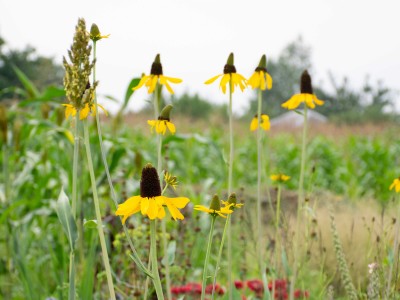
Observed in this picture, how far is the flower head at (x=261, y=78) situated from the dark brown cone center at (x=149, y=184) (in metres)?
0.85

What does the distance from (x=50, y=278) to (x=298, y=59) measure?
55805 mm

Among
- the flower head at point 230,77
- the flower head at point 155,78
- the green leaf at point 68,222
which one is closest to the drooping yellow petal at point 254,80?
the flower head at point 230,77

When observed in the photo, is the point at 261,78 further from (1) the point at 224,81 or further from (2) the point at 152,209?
(2) the point at 152,209

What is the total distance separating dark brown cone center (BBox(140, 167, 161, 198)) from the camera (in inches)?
54.7

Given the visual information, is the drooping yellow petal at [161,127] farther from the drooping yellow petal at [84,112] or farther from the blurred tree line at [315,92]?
the blurred tree line at [315,92]

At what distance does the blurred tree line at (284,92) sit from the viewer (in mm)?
27047

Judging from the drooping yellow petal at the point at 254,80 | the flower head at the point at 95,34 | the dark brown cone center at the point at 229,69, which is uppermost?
the flower head at the point at 95,34

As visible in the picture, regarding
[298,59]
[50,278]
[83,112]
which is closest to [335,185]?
[50,278]

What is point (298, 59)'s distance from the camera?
57969 mm

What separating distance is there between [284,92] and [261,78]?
5173 centimetres

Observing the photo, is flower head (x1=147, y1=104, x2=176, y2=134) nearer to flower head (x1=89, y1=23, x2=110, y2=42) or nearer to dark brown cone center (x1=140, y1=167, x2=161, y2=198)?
flower head (x1=89, y1=23, x2=110, y2=42)

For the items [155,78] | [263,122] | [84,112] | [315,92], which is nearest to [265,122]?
[263,122]

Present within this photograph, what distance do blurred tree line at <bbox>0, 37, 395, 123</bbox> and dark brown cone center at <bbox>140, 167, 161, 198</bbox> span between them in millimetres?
7982

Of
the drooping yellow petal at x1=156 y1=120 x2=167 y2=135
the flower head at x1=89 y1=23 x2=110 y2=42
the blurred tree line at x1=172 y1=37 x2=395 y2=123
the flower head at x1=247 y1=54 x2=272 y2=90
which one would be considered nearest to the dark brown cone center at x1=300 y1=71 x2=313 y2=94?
the flower head at x1=247 y1=54 x2=272 y2=90
